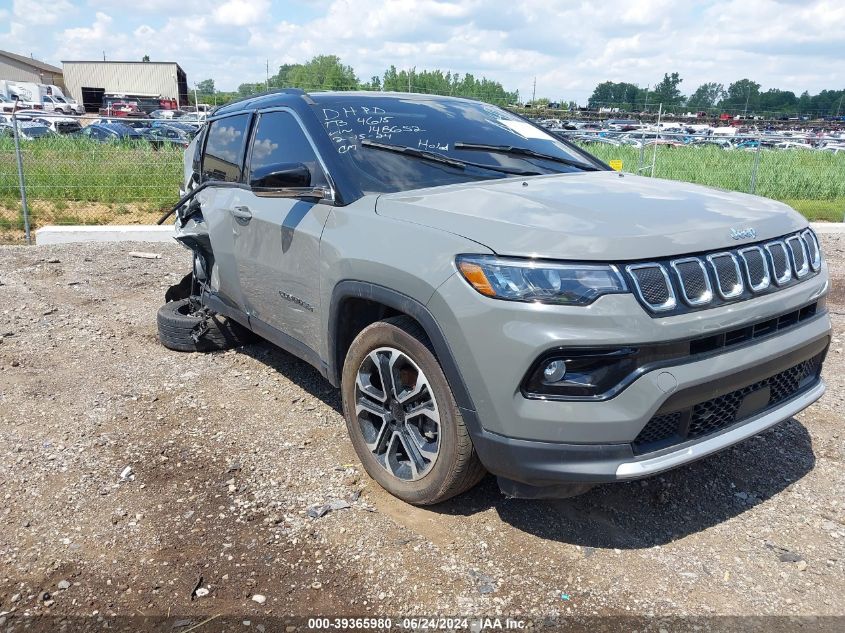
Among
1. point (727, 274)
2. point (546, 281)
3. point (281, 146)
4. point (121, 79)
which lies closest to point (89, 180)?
point (281, 146)

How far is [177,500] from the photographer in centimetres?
329

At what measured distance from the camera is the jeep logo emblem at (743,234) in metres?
2.69

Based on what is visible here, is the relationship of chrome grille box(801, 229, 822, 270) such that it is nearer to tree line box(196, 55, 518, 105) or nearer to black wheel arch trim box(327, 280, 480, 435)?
black wheel arch trim box(327, 280, 480, 435)

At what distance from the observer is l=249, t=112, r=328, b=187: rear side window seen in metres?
3.54

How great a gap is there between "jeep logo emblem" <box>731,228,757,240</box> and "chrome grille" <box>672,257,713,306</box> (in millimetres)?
270

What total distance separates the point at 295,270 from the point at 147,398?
1667mm

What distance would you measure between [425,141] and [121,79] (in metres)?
64.7

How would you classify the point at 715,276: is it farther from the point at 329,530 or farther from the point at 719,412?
the point at 329,530

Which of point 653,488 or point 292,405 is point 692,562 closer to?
point 653,488

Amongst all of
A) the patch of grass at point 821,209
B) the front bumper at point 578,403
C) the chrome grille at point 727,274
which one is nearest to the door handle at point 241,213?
the front bumper at point 578,403

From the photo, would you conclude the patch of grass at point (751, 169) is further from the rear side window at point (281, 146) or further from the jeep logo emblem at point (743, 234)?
the jeep logo emblem at point (743, 234)

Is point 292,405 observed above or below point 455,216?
below

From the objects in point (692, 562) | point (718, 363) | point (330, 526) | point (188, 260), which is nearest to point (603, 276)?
point (718, 363)

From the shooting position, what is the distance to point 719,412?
2693 millimetres
